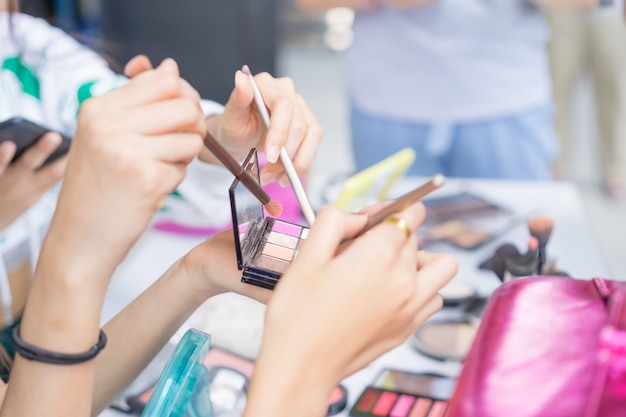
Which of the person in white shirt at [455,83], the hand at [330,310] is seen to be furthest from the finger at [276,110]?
the person in white shirt at [455,83]

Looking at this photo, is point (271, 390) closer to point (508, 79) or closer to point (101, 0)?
point (508, 79)

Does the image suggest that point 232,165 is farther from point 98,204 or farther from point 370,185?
point 370,185

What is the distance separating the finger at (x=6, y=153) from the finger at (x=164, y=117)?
0.93ft

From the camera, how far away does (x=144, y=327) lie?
1.72 ft

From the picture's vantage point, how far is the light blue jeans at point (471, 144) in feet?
3.74

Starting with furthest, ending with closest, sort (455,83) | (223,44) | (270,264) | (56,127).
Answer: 1. (223,44)
2. (455,83)
3. (56,127)
4. (270,264)

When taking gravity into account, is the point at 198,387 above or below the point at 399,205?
below

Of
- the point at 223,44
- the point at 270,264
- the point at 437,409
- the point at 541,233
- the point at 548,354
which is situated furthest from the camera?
the point at 223,44

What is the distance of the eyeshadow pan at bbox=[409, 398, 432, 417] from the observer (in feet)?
1.95

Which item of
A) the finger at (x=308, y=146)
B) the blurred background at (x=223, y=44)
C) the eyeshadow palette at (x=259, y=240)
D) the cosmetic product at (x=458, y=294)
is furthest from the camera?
the blurred background at (x=223, y=44)

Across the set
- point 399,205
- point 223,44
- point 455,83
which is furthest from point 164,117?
point 223,44

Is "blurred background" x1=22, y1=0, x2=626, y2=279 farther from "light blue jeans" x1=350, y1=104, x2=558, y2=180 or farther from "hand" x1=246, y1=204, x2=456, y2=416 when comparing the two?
"hand" x1=246, y1=204, x2=456, y2=416

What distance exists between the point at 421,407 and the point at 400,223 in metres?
0.28

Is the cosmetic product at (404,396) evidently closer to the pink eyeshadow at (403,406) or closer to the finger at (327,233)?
→ the pink eyeshadow at (403,406)
